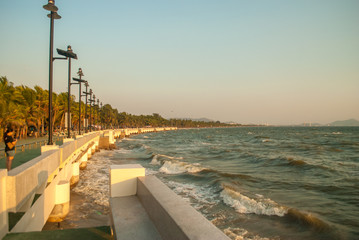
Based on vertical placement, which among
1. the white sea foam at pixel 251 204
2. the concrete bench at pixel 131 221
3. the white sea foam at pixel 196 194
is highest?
the concrete bench at pixel 131 221

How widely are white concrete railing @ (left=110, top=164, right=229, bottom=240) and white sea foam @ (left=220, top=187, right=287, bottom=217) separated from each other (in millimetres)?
6679

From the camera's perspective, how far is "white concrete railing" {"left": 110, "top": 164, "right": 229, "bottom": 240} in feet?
9.55

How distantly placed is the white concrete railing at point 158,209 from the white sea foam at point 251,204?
668cm

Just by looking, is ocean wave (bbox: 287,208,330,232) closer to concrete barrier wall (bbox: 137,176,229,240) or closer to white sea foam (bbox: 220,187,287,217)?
white sea foam (bbox: 220,187,287,217)

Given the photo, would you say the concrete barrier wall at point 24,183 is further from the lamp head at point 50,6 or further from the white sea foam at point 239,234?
the lamp head at point 50,6

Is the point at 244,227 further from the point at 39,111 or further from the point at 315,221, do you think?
the point at 39,111

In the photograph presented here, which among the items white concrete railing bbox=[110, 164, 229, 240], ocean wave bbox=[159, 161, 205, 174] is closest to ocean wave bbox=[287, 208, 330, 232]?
white concrete railing bbox=[110, 164, 229, 240]

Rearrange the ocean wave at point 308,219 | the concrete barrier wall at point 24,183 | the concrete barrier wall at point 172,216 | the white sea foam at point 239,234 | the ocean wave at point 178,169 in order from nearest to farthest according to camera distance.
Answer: the concrete barrier wall at point 172,216, the concrete barrier wall at point 24,183, the white sea foam at point 239,234, the ocean wave at point 308,219, the ocean wave at point 178,169

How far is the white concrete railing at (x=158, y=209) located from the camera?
291 centimetres

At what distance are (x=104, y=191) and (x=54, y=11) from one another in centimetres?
883

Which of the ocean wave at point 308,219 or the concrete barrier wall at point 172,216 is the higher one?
the concrete barrier wall at point 172,216

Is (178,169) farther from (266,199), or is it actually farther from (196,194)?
(266,199)

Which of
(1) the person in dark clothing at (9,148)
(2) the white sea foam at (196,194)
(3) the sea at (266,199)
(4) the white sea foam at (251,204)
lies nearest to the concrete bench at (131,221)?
(1) the person in dark clothing at (9,148)

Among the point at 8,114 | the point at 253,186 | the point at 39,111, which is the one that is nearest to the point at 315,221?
the point at 253,186
